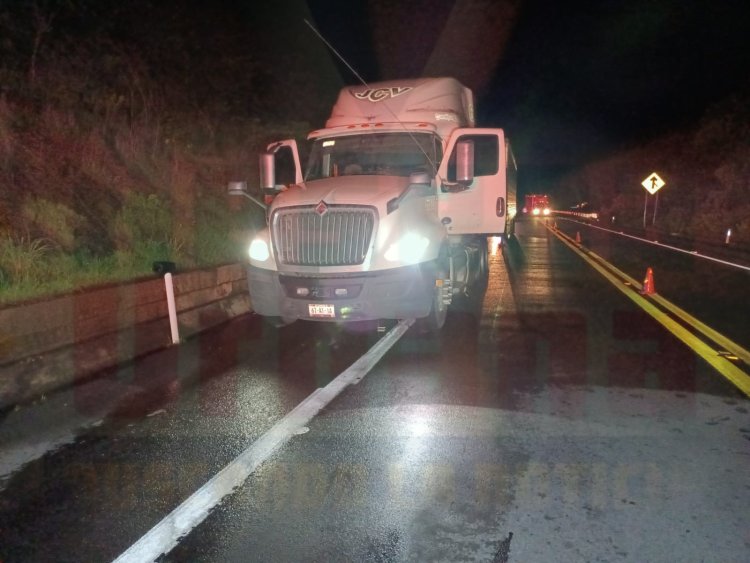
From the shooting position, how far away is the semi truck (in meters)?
7.96

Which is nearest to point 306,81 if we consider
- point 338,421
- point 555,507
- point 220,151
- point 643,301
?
point 220,151

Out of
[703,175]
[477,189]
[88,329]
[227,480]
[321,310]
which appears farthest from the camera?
[703,175]

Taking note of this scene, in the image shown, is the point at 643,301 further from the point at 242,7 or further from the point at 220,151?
the point at 242,7

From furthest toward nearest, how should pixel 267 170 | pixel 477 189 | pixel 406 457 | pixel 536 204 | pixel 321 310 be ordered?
pixel 536 204 < pixel 477 189 < pixel 267 170 < pixel 321 310 < pixel 406 457

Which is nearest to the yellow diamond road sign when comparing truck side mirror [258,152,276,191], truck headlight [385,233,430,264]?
truck side mirror [258,152,276,191]

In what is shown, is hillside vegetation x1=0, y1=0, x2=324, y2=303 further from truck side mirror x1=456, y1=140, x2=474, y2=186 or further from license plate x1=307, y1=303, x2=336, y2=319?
truck side mirror x1=456, y1=140, x2=474, y2=186

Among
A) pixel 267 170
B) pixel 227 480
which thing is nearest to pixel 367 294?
pixel 267 170

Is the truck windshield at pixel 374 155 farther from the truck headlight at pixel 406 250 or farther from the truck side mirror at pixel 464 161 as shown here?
the truck headlight at pixel 406 250

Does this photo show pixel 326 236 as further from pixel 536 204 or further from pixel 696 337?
pixel 536 204

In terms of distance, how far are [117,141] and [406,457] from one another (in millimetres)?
10652

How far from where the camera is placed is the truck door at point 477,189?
9953 mm

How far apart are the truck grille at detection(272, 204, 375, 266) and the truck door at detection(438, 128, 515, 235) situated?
7.27 feet

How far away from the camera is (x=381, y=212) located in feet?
26.3

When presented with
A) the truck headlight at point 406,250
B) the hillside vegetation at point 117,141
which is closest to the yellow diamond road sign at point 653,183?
the hillside vegetation at point 117,141
